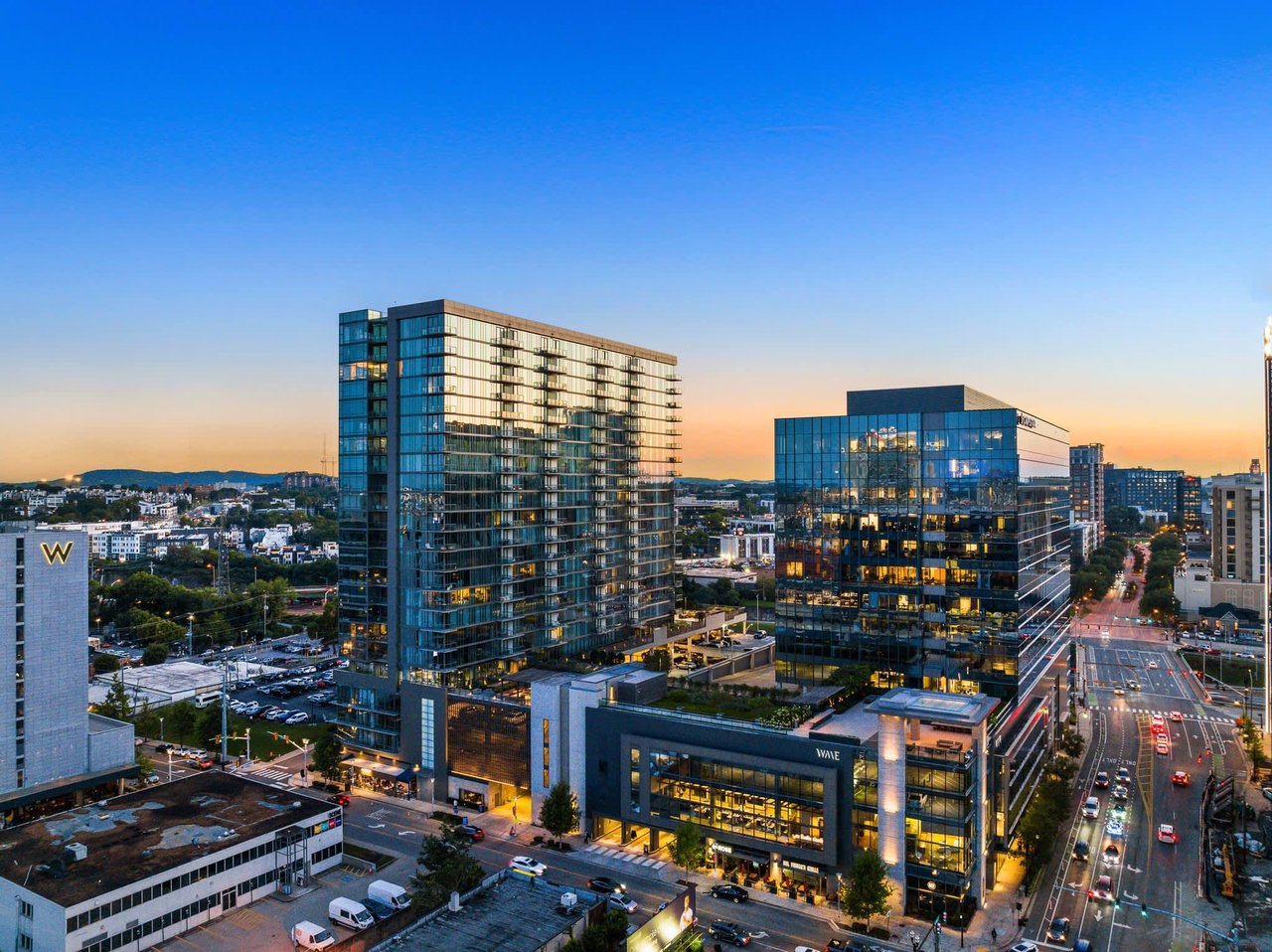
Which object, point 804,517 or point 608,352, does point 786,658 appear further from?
point 608,352

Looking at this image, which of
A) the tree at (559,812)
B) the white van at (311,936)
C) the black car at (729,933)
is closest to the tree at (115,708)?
the white van at (311,936)

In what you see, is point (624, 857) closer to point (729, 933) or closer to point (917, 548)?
point (729, 933)

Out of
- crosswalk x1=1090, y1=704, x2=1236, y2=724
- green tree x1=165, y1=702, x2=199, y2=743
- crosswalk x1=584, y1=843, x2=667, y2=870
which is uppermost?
green tree x1=165, y1=702, x2=199, y2=743

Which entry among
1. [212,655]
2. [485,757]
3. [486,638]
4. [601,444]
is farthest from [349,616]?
[212,655]

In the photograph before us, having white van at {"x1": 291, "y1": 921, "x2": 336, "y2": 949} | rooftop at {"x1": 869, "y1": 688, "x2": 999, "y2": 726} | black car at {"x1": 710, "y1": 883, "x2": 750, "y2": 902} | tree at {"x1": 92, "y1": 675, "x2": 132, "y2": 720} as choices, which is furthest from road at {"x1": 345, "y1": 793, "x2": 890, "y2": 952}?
tree at {"x1": 92, "y1": 675, "x2": 132, "y2": 720}

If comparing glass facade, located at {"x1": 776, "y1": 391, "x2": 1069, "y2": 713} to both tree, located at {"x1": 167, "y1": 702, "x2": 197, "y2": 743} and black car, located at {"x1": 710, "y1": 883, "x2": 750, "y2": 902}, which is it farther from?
tree, located at {"x1": 167, "y1": 702, "x2": 197, "y2": 743}

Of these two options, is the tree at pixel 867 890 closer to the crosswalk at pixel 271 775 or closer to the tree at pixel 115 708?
the crosswalk at pixel 271 775
